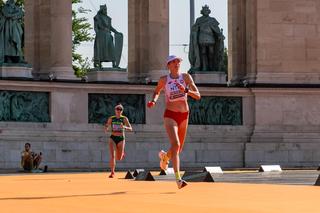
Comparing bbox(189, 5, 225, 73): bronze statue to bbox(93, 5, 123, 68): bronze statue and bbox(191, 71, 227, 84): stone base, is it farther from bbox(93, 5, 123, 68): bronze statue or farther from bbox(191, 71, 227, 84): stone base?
bbox(93, 5, 123, 68): bronze statue

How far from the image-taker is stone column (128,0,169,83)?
48.8 meters

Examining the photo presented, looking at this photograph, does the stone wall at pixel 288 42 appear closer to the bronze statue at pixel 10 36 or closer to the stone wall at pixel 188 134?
the stone wall at pixel 188 134

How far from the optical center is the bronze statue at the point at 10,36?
46125 millimetres

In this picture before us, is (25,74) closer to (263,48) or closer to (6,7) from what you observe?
(6,7)

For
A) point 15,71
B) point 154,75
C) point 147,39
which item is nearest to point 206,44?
point 147,39

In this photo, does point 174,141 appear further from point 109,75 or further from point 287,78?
point 287,78

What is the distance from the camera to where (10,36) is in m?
46.2

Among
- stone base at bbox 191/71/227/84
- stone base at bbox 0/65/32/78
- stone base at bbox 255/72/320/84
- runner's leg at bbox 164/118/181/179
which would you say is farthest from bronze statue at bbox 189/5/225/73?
runner's leg at bbox 164/118/181/179

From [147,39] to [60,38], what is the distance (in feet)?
14.9

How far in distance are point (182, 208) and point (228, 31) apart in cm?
3809

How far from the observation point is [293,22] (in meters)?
50.4

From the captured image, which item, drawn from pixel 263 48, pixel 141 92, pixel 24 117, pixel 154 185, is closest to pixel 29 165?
pixel 24 117

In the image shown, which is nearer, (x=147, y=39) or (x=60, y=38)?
(x=60, y=38)

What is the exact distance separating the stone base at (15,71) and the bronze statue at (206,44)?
323 inches
